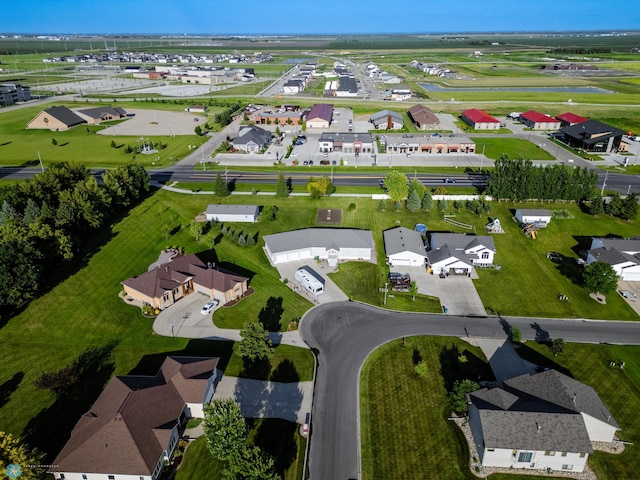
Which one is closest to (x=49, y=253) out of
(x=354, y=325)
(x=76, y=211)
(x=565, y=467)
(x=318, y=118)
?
(x=76, y=211)

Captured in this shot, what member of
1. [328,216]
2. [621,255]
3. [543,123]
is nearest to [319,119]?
[328,216]

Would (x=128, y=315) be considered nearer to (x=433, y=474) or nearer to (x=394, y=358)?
(x=394, y=358)

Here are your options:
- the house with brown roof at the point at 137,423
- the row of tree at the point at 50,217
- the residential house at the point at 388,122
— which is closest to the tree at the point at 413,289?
the house with brown roof at the point at 137,423

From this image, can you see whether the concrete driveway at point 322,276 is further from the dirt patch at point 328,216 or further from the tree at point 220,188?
the tree at point 220,188

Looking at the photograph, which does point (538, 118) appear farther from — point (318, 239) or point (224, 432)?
point (224, 432)

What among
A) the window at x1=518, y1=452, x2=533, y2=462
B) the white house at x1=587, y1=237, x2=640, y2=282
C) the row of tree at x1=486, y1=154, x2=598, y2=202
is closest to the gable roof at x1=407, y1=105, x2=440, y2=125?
the row of tree at x1=486, y1=154, x2=598, y2=202

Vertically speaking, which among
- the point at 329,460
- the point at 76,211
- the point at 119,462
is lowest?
the point at 329,460
